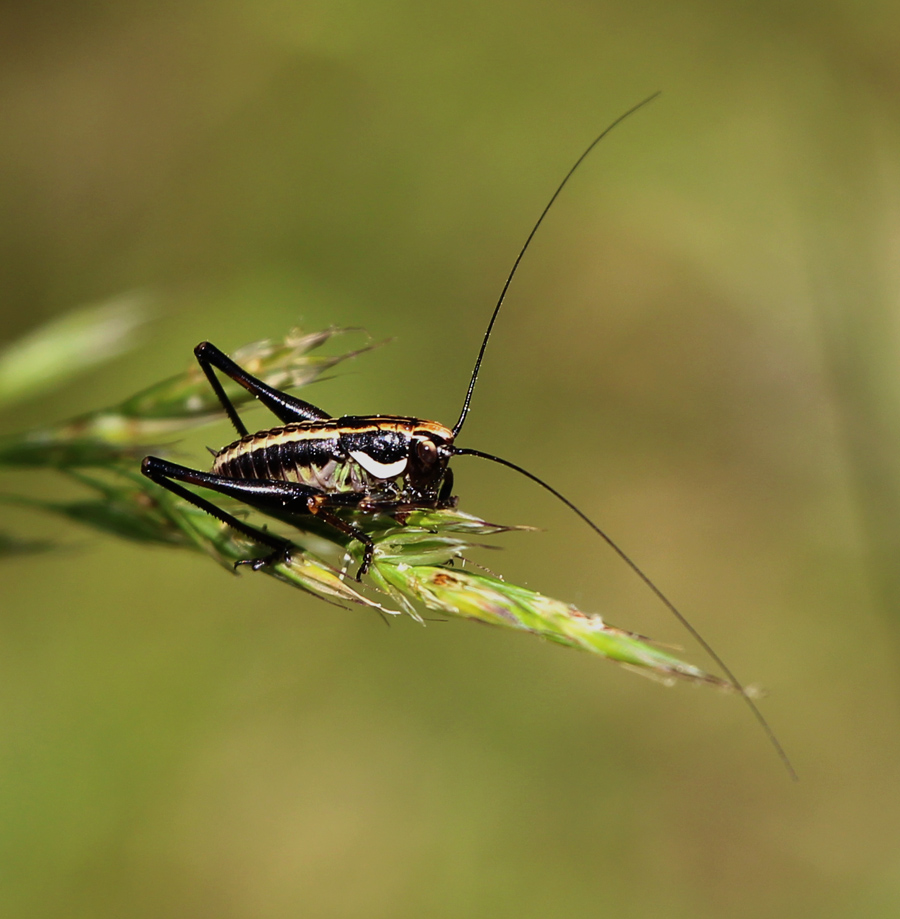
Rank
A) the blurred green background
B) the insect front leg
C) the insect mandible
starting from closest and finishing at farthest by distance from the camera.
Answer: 1. the insect front leg
2. the insect mandible
3. the blurred green background

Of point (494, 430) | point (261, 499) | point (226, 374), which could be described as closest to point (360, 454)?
point (261, 499)

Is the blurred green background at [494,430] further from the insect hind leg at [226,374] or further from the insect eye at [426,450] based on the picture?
the insect eye at [426,450]

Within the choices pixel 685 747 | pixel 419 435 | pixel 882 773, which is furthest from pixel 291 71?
pixel 882 773

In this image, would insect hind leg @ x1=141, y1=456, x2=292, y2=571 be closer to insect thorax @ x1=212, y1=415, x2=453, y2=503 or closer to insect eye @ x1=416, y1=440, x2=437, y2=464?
insect thorax @ x1=212, y1=415, x2=453, y2=503

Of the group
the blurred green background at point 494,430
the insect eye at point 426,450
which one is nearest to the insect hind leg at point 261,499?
the insect eye at point 426,450

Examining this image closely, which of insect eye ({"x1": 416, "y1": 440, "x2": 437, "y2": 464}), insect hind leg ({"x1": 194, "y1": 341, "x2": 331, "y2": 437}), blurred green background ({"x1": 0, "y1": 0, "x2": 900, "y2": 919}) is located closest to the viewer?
insect hind leg ({"x1": 194, "y1": 341, "x2": 331, "y2": 437})

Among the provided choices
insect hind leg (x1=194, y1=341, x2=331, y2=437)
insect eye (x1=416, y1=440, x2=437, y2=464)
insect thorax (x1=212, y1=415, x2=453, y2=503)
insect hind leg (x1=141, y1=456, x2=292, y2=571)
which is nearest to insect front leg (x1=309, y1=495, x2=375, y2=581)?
insect hind leg (x1=141, y1=456, x2=292, y2=571)

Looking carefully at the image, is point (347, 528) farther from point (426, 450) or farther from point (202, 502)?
point (426, 450)
